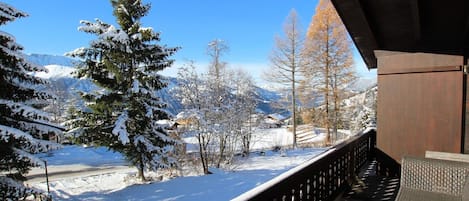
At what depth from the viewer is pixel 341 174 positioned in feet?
10.8

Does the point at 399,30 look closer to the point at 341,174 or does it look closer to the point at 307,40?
the point at 341,174

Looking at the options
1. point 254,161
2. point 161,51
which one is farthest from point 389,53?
point 254,161

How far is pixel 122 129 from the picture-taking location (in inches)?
319

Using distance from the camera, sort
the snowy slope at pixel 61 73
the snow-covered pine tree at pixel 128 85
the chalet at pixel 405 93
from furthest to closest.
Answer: the snow-covered pine tree at pixel 128 85 < the snowy slope at pixel 61 73 < the chalet at pixel 405 93

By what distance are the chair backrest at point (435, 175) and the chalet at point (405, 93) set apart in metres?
0.01

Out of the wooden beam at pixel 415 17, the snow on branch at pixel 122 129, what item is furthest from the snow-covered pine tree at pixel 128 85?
the wooden beam at pixel 415 17

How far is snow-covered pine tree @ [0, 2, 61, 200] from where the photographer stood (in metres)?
5.55

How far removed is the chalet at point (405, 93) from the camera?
253 centimetres

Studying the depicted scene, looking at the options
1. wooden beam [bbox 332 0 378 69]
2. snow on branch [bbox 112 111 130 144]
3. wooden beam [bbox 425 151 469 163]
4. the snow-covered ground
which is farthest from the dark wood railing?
snow on branch [bbox 112 111 130 144]

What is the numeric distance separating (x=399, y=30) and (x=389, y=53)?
73 cm

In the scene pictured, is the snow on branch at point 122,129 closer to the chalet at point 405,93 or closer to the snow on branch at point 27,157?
the snow on branch at point 27,157

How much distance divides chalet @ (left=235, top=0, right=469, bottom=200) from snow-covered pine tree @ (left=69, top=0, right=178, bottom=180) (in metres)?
7.05

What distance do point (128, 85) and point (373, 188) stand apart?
8244mm

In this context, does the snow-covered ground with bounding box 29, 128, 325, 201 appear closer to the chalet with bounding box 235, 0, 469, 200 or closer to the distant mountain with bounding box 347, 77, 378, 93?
the chalet with bounding box 235, 0, 469, 200
